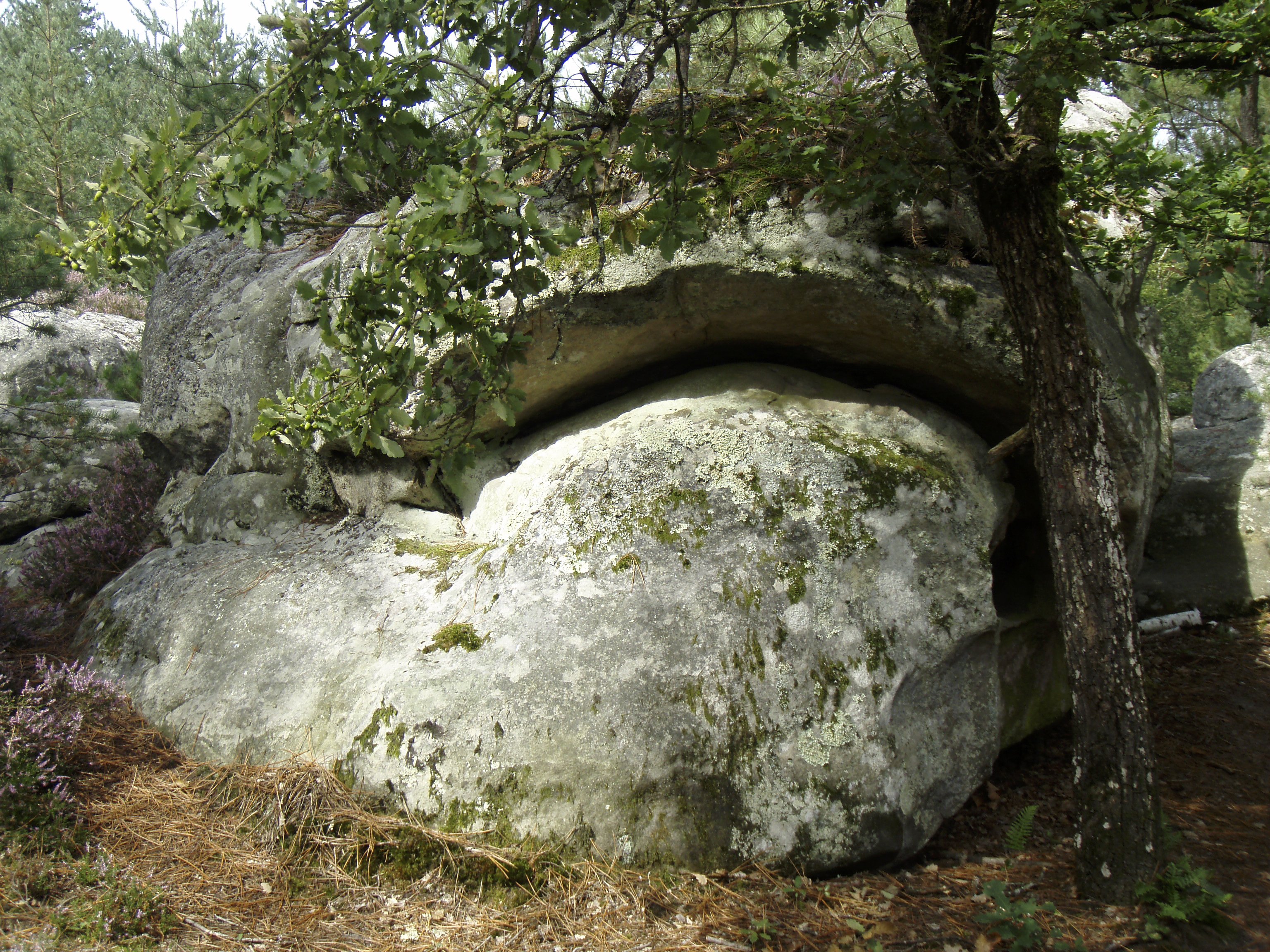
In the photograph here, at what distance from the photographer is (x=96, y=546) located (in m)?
5.74

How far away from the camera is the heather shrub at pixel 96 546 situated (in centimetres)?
566

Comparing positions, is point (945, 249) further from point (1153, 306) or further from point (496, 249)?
point (496, 249)

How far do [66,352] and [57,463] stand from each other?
832cm

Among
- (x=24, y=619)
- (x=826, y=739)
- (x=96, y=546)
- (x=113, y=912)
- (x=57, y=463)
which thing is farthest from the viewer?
(x=57, y=463)

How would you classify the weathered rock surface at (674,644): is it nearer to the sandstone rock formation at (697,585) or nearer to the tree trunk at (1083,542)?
the sandstone rock formation at (697,585)

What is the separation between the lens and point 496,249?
236cm

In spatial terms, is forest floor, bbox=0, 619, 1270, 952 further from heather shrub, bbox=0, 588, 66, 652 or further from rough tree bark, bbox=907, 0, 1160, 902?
heather shrub, bbox=0, 588, 66, 652

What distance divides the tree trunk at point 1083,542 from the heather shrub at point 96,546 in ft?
18.8

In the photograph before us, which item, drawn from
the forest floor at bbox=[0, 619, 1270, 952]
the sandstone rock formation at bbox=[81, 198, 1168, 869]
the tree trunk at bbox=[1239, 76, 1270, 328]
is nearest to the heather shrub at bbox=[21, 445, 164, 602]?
the sandstone rock formation at bbox=[81, 198, 1168, 869]

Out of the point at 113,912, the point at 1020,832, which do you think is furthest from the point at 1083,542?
the point at 113,912

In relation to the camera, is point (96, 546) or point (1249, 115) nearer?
point (96, 546)

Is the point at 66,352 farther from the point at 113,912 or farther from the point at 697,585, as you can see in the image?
the point at 697,585

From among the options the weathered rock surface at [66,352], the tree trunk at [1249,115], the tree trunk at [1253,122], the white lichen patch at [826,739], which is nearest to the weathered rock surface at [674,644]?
the white lichen patch at [826,739]

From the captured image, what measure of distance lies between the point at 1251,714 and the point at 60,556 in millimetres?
7710
